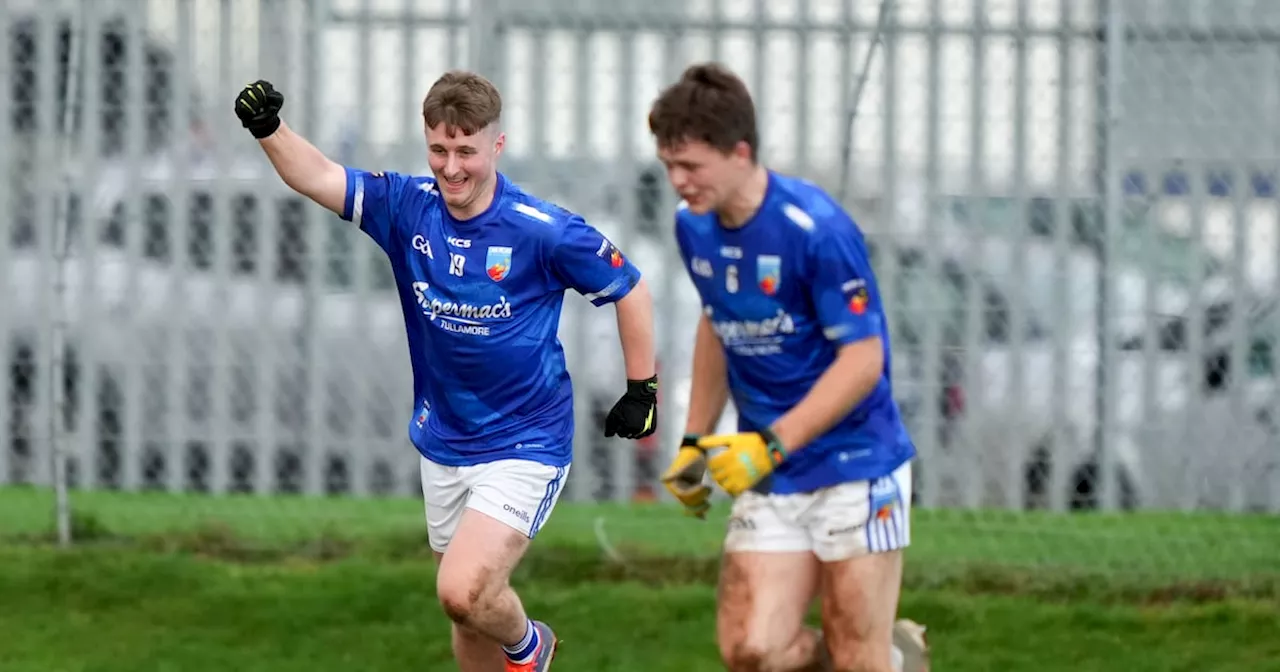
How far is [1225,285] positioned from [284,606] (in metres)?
4.19

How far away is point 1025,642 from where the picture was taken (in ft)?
24.3

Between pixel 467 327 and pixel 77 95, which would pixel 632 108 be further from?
pixel 467 327

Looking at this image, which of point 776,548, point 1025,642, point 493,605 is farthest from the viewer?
point 1025,642

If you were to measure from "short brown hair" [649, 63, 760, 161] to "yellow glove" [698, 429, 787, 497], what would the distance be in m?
0.70

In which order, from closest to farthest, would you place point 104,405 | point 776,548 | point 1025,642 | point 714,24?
point 776,548 → point 1025,642 → point 714,24 → point 104,405

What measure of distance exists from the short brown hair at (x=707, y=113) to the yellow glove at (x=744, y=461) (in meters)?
0.70

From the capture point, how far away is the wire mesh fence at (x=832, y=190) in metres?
8.85

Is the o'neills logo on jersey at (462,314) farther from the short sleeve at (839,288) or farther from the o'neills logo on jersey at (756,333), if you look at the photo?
the short sleeve at (839,288)

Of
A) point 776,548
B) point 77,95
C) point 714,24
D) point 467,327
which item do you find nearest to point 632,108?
point 714,24

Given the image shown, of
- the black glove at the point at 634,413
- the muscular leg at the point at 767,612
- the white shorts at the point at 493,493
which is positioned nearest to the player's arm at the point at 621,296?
the black glove at the point at 634,413

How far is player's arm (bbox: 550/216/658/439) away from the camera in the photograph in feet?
19.9

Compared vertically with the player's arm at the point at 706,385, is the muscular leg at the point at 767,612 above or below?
below

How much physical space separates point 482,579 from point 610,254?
102cm

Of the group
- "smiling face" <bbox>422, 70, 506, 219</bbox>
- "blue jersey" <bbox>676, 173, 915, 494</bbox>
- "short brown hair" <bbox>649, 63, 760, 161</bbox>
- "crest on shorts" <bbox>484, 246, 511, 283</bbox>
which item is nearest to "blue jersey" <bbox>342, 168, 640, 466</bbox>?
"crest on shorts" <bbox>484, 246, 511, 283</bbox>
